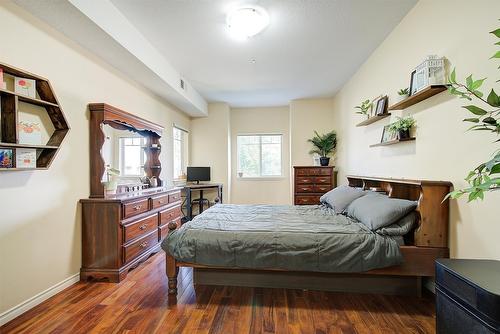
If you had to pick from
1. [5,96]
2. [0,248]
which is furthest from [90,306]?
[5,96]

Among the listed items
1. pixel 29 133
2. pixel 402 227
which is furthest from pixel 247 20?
pixel 402 227

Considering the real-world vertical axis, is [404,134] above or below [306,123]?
below

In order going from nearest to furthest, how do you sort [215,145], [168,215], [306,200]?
[168,215] < [306,200] < [215,145]

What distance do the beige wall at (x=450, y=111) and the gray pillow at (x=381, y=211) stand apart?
33 cm

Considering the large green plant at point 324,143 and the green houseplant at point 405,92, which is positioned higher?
the green houseplant at point 405,92

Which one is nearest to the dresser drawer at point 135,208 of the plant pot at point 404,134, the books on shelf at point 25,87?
the books on shelf at point 25,87

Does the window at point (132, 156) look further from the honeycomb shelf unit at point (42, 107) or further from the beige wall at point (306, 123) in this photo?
the beige wall at point (306, 123)

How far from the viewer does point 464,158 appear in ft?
6.05

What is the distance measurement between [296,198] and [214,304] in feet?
9.85

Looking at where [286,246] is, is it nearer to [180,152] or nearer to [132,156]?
[132,156]

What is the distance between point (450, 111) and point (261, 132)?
4.45m

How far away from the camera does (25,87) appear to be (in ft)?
6.51

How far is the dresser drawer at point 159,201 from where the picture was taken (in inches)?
132

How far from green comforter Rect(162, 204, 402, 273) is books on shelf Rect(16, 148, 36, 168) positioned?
123cm
